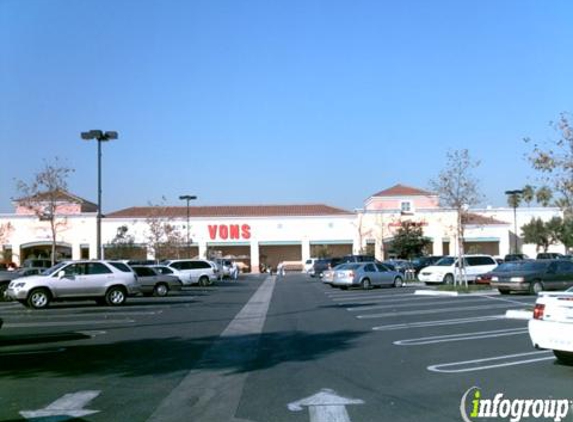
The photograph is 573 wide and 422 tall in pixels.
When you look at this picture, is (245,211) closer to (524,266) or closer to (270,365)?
(524,266)

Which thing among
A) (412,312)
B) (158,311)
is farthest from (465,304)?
(158,311)

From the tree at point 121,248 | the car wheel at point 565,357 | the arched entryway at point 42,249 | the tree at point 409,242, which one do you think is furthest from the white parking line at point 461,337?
the arched entryway at point 42,249

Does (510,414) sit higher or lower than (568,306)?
lower

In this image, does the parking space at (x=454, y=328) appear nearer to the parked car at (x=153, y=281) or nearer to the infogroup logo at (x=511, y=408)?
the infogroup logo at (x=511, y=408)

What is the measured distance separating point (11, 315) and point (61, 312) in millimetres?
1573

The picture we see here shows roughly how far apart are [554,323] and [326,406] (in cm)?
419

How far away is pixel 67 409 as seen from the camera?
8.66m

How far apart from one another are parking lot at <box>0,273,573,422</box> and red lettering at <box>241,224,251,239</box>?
5881 centimetres

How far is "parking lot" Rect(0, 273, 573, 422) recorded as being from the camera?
8.78 meters

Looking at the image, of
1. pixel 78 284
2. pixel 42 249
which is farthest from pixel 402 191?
pixel 78 284

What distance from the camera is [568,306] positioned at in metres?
10.6

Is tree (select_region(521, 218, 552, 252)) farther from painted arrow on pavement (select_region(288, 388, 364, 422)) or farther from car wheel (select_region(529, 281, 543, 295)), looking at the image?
painted arrow on pavement (select_region(288, 388, 364, 422))

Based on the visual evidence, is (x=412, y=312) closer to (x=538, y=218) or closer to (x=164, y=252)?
(x=164, y=252)

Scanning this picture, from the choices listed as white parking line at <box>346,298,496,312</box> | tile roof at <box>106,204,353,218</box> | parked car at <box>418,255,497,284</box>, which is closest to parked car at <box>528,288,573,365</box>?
white parking line at <box>346,298,496,312</box>
